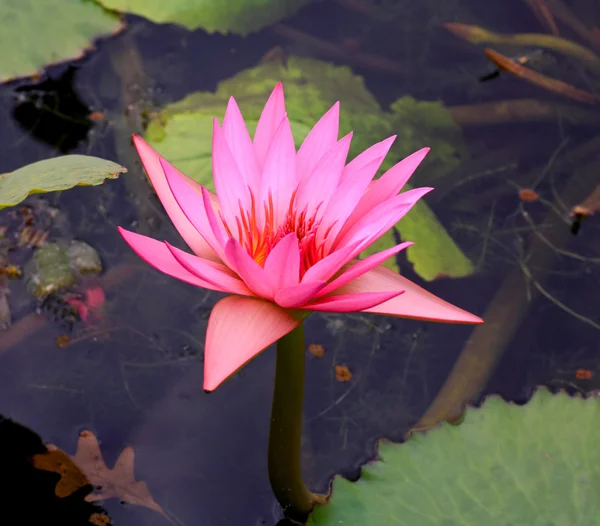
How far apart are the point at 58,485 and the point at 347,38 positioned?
199cm

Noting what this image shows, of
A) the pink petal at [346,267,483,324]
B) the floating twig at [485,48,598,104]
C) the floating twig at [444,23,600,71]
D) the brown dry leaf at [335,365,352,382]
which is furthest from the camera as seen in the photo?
the floating twig at [444,23,600,71]

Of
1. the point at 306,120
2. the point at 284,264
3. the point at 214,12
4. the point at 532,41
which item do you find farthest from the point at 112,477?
the point at 532,41

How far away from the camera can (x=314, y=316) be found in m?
1.94

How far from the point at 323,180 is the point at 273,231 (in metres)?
0.14

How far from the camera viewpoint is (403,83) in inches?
100

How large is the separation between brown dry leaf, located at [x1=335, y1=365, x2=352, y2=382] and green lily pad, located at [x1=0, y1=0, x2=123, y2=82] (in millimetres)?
1430

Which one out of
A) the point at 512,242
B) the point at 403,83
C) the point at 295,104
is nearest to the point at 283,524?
the point at 512,242

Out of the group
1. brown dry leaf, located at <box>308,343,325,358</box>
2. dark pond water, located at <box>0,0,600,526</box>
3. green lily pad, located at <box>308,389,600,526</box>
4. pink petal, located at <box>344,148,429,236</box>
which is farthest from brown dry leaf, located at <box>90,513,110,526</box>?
pink petal, located at <box>344,148,429,236</box>

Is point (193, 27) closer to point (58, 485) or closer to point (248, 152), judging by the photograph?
point (248, 152)

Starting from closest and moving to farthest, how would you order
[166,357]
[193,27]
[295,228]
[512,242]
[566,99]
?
[295,228]
[166,357]
[512,242]
[193,27]
[566,99]

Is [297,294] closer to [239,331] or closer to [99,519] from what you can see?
[239,331]

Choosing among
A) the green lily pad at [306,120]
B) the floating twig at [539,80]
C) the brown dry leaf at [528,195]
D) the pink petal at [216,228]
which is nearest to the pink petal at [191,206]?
the pink petal at [216,228]

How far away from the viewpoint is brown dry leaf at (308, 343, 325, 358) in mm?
1858

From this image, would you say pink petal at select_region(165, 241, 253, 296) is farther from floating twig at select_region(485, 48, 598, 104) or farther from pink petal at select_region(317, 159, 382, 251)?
floating twig at select_region(485, 48, 598, 104)
